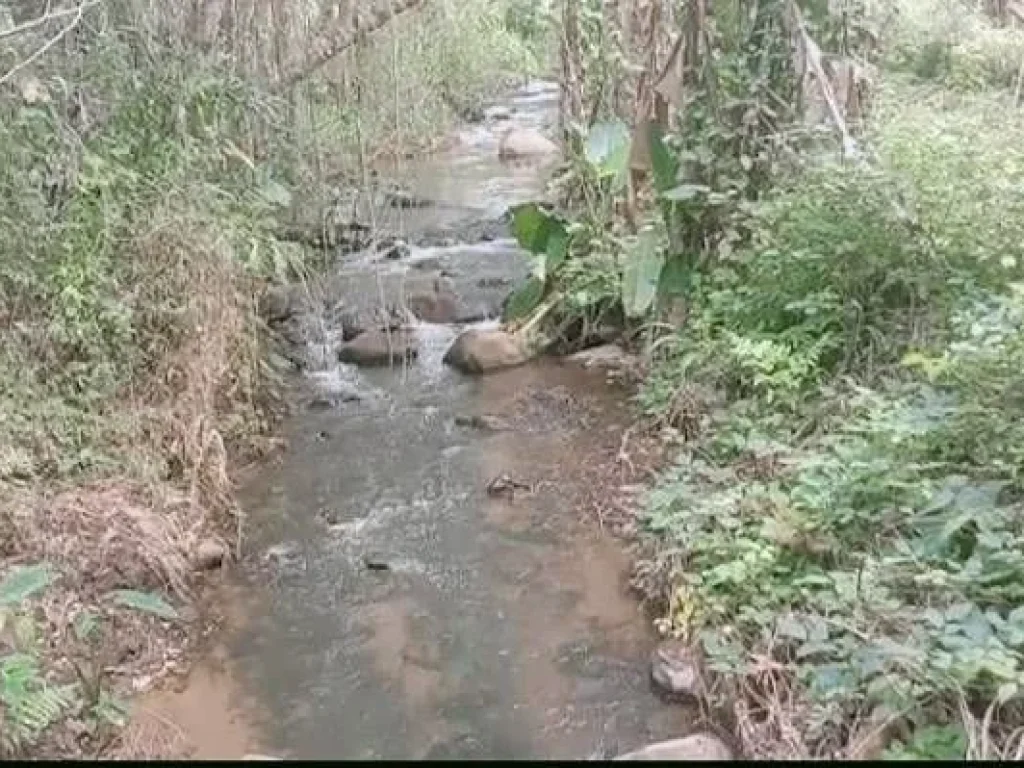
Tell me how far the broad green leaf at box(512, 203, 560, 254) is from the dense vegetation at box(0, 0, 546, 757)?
1.07 metres

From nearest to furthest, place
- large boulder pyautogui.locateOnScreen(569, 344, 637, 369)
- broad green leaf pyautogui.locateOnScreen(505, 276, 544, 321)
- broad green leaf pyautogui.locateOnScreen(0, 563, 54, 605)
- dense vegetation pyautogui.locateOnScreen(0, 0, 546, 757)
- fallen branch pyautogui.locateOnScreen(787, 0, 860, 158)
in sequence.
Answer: broad green leaf pyautogui.locateOnScreen(0, 563, 54, 605) → dense vegetation pyautogui.locateOnScreen(0, 0, 546, 757) → fallen branch pyautogui.locateOnScreen(787, 0, 860, 158) → large boulder pyautogui.locateOnScreen(569, 344, 637, 369) → broad green leaf pyautogui.locateOnScreen(505, 276, 544, 321)

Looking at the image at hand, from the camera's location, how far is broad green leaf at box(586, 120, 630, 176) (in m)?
5.43

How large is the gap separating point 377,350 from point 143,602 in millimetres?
2894

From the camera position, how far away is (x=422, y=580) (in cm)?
418

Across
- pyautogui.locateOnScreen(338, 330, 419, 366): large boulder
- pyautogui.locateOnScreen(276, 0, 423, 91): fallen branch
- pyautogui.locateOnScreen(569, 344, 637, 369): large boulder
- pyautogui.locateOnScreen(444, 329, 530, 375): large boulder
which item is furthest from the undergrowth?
pyautogui.locateOnScreen(276, 0, 423, 91): fallen branch

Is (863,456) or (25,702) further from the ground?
(863,456)

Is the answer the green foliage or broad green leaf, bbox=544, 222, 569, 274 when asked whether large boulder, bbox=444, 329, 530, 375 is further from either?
the green foliage

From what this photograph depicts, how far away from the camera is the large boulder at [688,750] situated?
3.03m

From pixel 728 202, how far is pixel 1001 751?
293cm

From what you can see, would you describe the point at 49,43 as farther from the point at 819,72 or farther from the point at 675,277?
the point at 819,72

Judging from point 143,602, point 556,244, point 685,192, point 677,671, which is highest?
point 685,192

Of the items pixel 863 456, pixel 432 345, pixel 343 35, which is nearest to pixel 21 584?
pixel 863 456

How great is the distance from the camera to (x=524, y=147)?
10930mm

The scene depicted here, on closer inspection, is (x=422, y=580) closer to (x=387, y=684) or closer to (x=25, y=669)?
(x=387, y=684)
